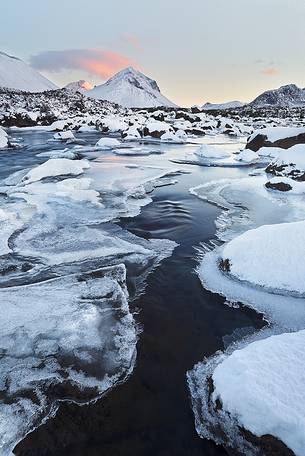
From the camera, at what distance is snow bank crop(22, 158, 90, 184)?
11755 mm

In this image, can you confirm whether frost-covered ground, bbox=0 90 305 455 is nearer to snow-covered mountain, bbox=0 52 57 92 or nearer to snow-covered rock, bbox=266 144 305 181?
snow-covered rock, bbox=266 144 305 181

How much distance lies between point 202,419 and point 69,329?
5.50 feet

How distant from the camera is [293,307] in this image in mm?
4195

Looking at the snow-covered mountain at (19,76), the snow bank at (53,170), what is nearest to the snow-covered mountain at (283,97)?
the snow-covered mountain at (19,76)

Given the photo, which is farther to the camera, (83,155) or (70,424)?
(83,155)

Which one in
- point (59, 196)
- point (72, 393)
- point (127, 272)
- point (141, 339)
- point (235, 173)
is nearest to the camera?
point (72, 393)

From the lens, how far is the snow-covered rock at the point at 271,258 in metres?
4.53

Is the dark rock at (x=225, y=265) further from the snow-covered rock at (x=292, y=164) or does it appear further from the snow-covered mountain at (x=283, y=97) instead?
the snow-covered mountain at (x=283, y=97)

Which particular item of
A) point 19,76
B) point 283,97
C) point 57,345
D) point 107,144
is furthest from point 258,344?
point 19,76

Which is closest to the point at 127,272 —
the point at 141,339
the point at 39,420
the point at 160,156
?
the point at 141,339

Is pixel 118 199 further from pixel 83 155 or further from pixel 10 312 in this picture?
pixel 83 155

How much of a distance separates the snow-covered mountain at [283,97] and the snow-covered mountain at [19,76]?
3427 inches

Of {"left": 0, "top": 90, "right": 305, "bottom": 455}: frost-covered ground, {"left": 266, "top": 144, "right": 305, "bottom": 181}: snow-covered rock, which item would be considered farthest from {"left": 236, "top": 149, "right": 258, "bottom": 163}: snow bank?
{"left": 0, "top": 90, "right": 305, "bottom": 455}: frost-covered ground

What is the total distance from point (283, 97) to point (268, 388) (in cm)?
15723
